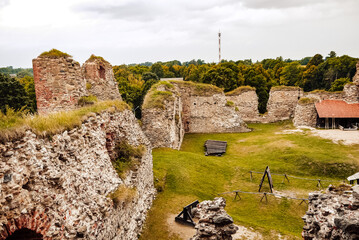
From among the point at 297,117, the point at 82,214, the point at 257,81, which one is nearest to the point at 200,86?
the point at 297,117

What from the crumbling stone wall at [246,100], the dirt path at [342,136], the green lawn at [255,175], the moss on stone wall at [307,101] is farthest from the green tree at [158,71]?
the dirt path at [342,136]

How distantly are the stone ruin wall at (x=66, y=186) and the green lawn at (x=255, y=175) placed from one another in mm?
3402

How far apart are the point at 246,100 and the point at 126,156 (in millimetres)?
24858

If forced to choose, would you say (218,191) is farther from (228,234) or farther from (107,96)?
(107,96)

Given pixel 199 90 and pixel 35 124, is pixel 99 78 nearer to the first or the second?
pixel 35 124

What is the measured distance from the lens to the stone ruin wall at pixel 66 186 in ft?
14.4

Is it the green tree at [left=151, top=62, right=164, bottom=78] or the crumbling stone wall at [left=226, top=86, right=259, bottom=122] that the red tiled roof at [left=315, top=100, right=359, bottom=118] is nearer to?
the crumbling stone wall at [left=226, top=86, right=259, bottom=122]

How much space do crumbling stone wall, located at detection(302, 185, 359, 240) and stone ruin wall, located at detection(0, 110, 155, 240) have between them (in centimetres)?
581

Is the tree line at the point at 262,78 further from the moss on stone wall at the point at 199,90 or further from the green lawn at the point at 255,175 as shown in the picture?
the green lawn at the point at 255,175

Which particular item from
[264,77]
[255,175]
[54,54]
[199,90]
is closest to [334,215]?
[255,175]

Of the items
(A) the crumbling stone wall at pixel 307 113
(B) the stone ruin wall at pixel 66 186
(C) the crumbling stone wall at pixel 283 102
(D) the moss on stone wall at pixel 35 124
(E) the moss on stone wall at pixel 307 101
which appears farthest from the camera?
(C) the crumbling stone wall at pixel 283 102

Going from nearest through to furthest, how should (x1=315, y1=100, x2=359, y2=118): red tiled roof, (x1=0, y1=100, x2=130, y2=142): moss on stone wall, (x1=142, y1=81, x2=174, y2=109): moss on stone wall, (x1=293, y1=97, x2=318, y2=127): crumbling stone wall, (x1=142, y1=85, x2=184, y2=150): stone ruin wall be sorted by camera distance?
(x1=0, y1=100, x2=130, y2=142): moss on stone wall
(x1=142, y1=85, x2=184, y2=150): stone ruin wall
(x1=142, y1=81, x2=174, y2=109): moss on stone wall
(x1=315, y1=100, x2=359, y2=118): red tiled roof
(x1=293, y1=97, x2=318, y2=127): crumbling stone wall

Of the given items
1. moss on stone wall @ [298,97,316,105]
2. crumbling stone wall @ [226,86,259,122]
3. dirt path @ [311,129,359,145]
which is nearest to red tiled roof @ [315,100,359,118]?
moss on stone wall @ [298,97,316,105]

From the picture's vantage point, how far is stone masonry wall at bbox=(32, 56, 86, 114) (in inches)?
422
